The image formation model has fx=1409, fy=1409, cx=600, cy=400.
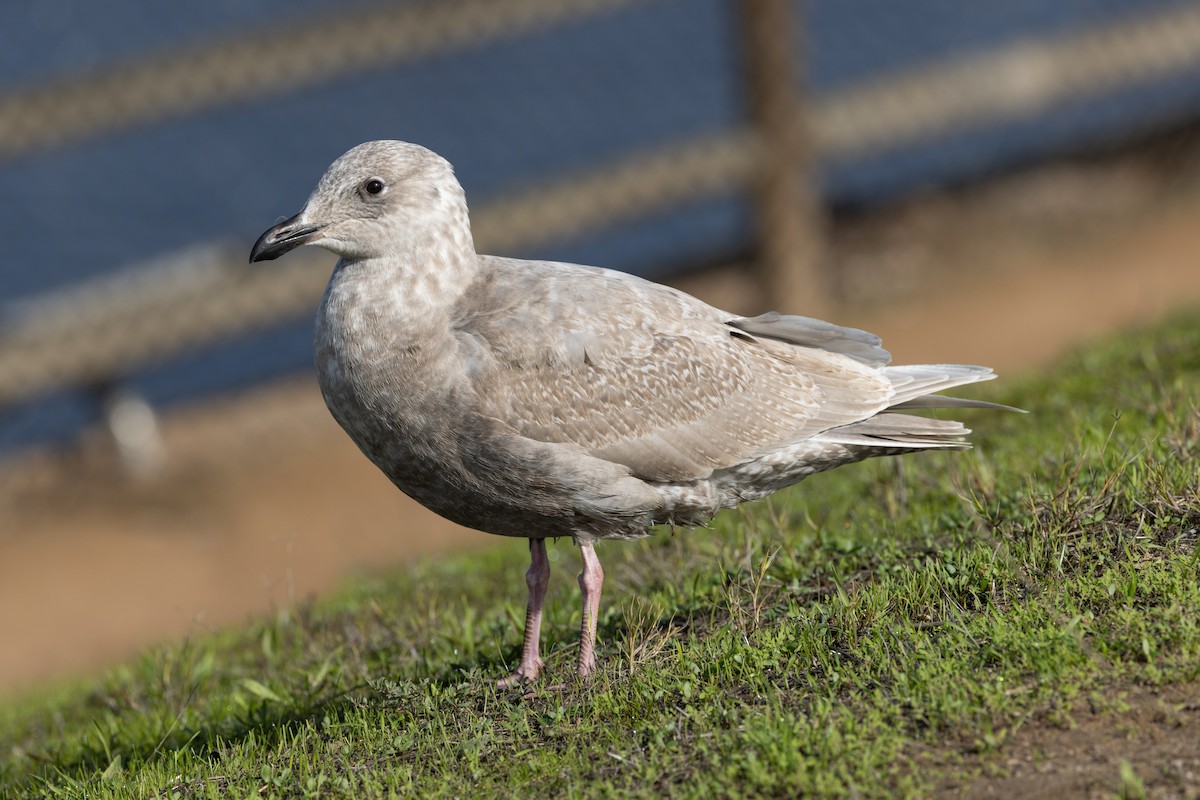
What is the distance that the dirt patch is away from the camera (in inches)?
135

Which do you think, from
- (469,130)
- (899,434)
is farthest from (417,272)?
(469,130)

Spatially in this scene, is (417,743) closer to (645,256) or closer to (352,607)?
(352,607)

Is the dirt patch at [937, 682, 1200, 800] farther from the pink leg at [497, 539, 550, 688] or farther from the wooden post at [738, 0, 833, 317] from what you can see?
the wooden post at [738, 0, 833, 317]

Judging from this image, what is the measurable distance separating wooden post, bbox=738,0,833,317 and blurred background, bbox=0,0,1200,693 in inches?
0.9

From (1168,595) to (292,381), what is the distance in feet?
32.9

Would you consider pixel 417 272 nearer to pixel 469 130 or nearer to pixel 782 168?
pixel 782 168

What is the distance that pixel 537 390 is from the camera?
466 cm

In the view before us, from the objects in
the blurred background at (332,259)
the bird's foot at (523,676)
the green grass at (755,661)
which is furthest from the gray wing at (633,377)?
the blurred background at (332,259)

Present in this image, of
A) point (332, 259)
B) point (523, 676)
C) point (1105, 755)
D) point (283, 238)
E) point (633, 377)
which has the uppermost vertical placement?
point (332, 259)

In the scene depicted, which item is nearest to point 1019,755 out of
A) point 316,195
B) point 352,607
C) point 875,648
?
point 875,648

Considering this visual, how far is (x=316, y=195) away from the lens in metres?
4.87

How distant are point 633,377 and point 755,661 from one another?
1092mm

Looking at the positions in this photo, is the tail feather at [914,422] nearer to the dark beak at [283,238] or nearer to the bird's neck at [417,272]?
the bird's neck at [417,272]

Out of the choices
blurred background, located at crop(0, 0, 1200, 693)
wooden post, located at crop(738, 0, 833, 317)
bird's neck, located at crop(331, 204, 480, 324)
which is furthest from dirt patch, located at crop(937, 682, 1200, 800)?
wooden post, located at crop(738, 0, 833, 317)
